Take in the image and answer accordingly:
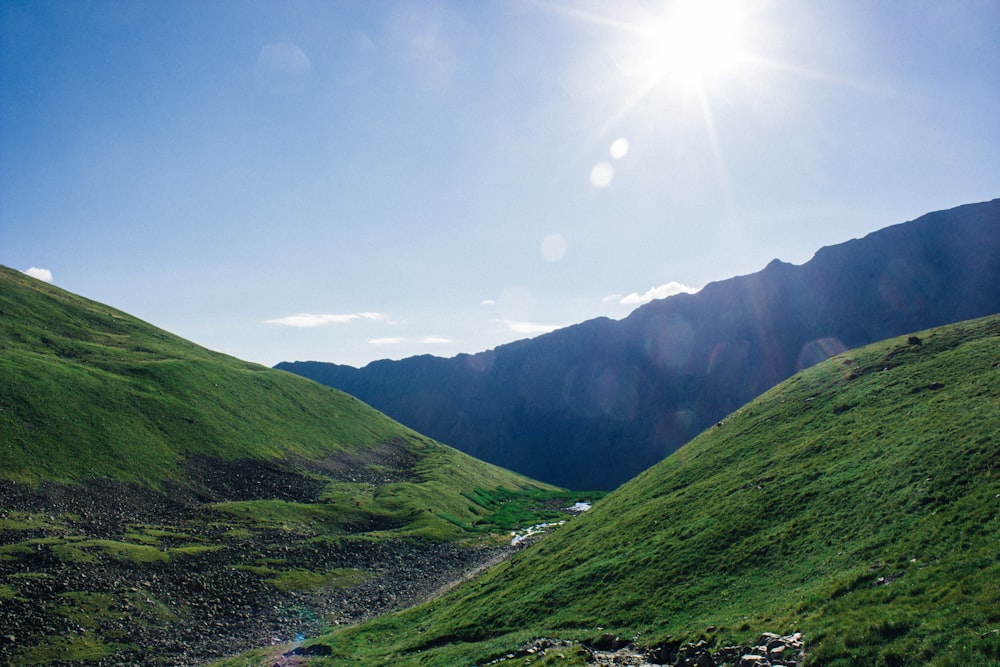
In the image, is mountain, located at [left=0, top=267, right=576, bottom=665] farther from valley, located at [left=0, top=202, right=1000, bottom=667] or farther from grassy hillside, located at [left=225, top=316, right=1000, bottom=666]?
grassy hillside, located at [left=225, top=316, right=1000, bottom=666]

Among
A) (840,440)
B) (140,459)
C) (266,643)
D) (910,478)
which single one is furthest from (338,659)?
(140,459)

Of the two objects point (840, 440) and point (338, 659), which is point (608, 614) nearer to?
point (338, 659)

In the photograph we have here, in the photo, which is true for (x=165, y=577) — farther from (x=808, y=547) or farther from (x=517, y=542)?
(x=808, y=547)

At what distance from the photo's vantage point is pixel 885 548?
27328mm

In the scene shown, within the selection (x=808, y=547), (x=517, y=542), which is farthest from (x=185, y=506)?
(x=808, y=547)

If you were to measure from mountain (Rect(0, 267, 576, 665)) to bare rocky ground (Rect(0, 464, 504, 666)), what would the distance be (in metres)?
0.22

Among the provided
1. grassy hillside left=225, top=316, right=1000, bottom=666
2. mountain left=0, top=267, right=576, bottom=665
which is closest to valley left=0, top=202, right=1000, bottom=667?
grassy hillside left=225, top=316, right=1000, bottom=666

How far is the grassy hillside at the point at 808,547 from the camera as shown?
20.6 meters

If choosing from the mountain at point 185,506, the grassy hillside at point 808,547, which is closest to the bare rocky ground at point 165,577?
the mountain at point 185,506

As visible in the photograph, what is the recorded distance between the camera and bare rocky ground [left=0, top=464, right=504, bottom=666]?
4422 centimetres

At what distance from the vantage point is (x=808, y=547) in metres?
32.6

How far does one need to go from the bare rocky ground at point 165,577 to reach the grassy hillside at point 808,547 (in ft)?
37.8

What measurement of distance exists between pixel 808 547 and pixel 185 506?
83650 millimetres

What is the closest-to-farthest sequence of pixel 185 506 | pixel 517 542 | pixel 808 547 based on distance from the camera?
pixel 808 547 < pixel 185 506 < pixel 517 542
